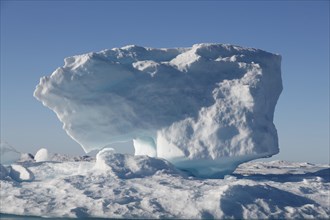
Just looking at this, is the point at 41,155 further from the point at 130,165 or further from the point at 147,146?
the point at 130,165

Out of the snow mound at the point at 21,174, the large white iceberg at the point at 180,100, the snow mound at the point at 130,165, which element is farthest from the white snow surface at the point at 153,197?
the large white iceberg at the point at 180,100

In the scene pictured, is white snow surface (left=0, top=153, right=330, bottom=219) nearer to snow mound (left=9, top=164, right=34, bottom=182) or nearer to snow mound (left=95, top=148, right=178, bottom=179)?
snow mound (left=95, top=148, right=178, bottom=179)

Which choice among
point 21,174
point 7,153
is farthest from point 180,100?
point 7,153

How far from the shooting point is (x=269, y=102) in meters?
22.6

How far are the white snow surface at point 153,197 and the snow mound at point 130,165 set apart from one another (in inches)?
1.6

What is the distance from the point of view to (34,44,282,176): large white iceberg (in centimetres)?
2103

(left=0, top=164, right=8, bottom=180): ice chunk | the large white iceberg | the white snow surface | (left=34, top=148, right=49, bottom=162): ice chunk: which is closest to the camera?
the white snow surface

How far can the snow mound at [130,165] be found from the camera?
18984 mm

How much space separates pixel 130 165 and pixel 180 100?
4191mm

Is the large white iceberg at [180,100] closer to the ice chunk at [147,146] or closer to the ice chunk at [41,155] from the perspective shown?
the ice chunk at [147,146]

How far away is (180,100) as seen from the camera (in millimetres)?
22000

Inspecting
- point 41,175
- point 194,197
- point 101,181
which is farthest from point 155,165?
point 41,175

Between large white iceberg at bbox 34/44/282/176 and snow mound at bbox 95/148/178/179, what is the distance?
1698 millimetres

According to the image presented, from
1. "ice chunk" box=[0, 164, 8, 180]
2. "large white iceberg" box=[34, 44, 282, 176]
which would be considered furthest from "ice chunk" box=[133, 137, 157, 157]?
"ice chunk" box=[0, 164, 8, 180]
